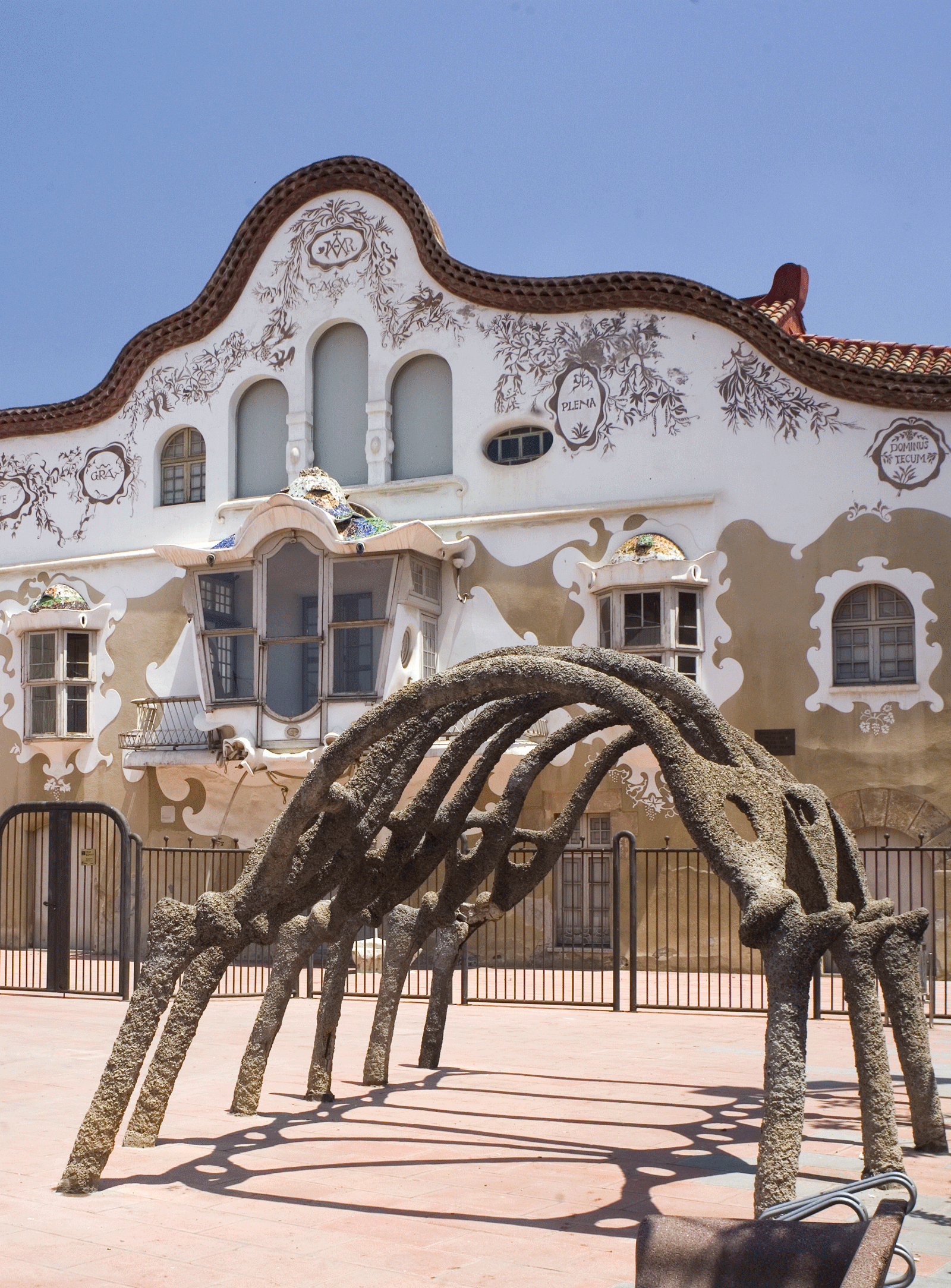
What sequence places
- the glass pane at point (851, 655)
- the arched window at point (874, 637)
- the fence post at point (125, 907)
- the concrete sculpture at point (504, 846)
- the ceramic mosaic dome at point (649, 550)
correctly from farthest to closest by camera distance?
Answer: 1. the ceramic mosaic dome at point (649, 550)
2. the glass pane at point (851, 655)
3. the arched window at point (874, 637)
4. the fence post at point (125, 907)
5. the concrete sculpture at point (504, 846)

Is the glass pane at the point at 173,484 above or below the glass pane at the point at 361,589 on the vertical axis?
above

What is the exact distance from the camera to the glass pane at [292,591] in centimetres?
2088

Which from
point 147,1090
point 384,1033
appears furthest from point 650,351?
point 147,1090

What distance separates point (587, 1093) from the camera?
30.3ft

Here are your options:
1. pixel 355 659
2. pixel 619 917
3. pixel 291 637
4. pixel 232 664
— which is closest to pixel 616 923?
pixel 619 917

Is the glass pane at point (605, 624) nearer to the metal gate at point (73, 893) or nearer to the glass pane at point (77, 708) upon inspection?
the metal gate at point (73, 893)

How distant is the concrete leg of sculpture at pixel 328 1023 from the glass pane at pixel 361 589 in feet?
38.6

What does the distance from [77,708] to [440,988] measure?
14.2 meters

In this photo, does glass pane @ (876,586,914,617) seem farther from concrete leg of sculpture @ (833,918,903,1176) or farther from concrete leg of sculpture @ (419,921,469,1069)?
concrete leg of sculpture @ (833,918,903,1176)

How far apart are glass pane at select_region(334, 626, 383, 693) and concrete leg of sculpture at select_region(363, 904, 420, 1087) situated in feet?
36.7

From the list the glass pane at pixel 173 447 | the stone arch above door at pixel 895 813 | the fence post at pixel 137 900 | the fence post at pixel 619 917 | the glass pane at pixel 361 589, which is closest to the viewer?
the fence post at pixel 619 917

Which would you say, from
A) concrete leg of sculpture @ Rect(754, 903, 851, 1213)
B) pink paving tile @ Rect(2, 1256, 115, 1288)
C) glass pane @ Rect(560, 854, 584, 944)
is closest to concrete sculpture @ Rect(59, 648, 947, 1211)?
concrete leg of sculpture @ Rect(754, 903, 851, 1213)

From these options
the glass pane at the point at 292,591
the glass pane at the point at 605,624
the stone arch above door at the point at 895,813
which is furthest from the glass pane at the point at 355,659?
the stone arch above door at the point at 895,813

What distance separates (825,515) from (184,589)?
950cm
